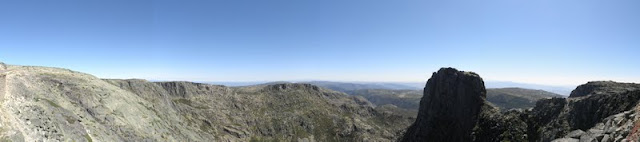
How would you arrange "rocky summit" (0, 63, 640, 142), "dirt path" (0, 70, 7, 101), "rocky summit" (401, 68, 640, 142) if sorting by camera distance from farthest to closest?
"dirt path" (0, 70, 7, 101) → "rocky summit" (0, 63, 640, 142) → "rocky summit" (401, 68, 640, 142)

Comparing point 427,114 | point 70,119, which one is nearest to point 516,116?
point 427,114

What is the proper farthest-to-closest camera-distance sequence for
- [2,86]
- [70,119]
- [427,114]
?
1. [427,114]
2. [70,119]
3. [2,86]

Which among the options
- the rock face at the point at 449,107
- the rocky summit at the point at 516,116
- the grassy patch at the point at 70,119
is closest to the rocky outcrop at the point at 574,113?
the rocky summit at the point at 516,116

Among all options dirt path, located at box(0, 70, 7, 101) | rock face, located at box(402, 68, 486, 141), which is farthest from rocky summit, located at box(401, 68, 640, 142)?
dirt path, located at box(0, 70, 7, 101)

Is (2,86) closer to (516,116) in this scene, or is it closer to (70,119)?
(70,119)

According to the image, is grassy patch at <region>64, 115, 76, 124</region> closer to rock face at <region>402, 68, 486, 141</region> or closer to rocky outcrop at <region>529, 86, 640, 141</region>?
rock face at <region>402, 68, 486, 141</region>

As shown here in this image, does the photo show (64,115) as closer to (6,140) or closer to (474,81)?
(6,140)

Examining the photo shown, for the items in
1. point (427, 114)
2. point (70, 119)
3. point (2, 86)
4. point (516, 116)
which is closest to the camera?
point (2, 86)

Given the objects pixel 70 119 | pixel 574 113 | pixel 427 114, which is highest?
pixel 574 113
